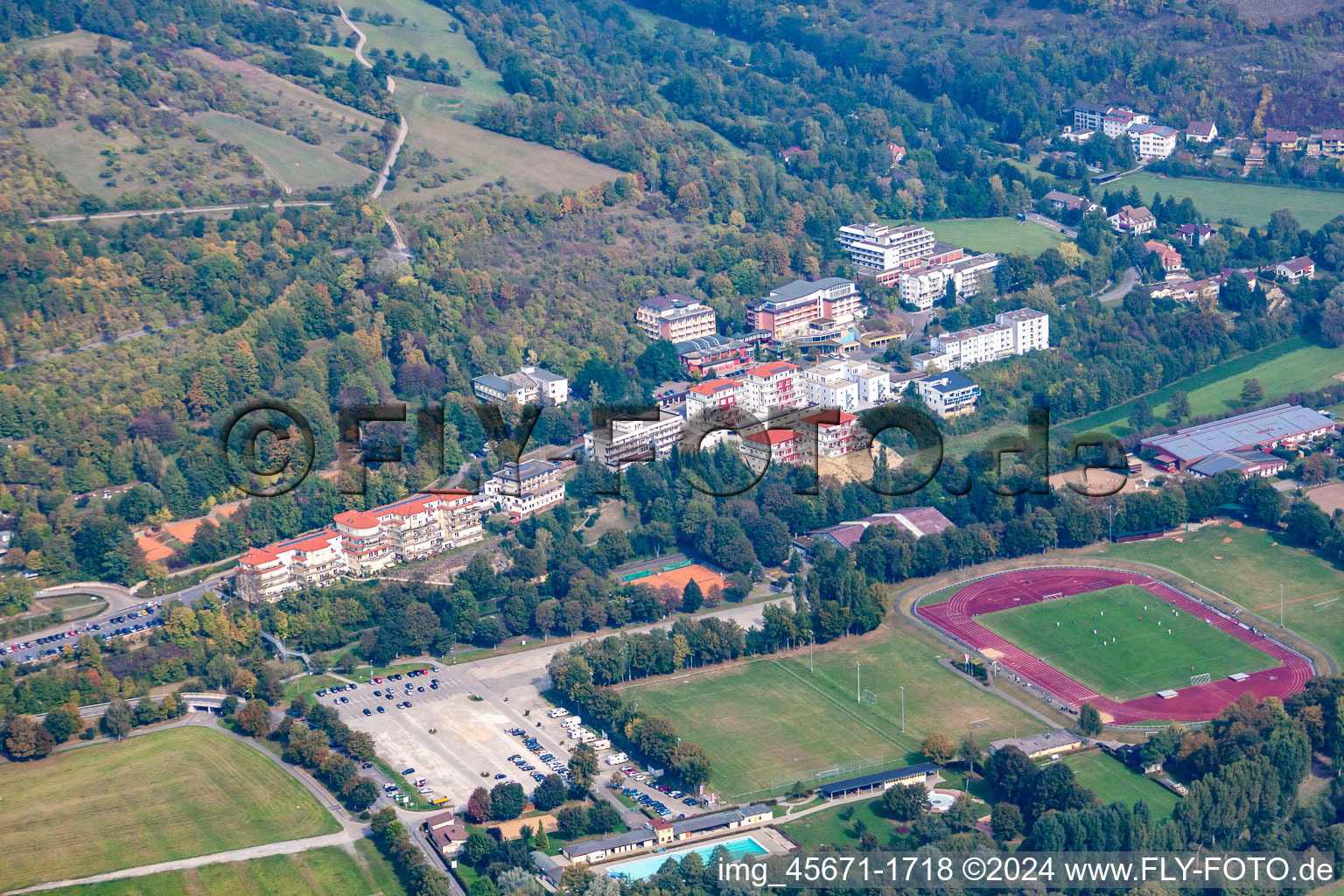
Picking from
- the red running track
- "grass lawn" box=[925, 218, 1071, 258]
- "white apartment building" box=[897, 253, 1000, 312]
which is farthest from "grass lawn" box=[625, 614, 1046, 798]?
"grass lawn" box=[925, 218, 1071, 258]

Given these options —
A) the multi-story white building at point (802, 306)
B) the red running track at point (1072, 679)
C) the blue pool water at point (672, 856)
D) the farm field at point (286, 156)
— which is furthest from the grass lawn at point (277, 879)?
the farm field at point (286, 156)

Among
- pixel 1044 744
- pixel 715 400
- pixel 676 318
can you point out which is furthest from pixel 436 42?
pixel 1044 744

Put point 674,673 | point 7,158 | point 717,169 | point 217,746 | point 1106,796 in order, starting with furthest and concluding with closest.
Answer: point 717,169 → point 7,158 → point 674,673 → point 217,746 → point 1106,796

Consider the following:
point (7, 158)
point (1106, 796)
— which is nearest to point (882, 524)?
point (1106, 796)

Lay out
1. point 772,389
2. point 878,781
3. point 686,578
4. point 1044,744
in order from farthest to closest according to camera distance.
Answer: point 772,389
point 686,578
point 1044,744
point 878,781

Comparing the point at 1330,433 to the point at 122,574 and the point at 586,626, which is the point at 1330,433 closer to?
the point at 586,626

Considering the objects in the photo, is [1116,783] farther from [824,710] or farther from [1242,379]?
[1242,379]

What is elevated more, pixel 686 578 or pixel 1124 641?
pixel 686 578
